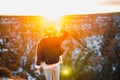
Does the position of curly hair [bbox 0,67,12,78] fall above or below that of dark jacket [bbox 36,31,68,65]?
below

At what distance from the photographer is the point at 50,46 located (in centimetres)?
160

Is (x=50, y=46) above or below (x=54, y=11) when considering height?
below

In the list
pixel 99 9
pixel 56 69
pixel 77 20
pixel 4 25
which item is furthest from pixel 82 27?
pixel 4 25

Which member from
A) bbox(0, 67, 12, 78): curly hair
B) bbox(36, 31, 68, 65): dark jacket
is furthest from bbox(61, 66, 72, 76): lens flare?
bbox(0, 67, 12, 78): curly hair

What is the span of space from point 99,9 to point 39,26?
36 centimetres

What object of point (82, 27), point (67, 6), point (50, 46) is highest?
point (67, 6)

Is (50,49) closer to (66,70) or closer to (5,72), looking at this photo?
(66,70)

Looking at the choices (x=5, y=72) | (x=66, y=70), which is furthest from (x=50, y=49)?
(x=5, y=72)

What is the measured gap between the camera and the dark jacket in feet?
5.24

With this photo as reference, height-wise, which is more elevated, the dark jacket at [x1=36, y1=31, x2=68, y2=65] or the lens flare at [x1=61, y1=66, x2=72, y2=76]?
the dark jacket at [x1=36, y1=31, x2=68, y2=65]

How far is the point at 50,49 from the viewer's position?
5.25ft

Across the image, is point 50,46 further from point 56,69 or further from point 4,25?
point 4,25

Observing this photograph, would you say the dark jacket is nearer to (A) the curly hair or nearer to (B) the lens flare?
(B) the lens flare

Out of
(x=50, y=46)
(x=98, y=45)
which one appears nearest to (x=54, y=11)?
(x=50, y=46)
